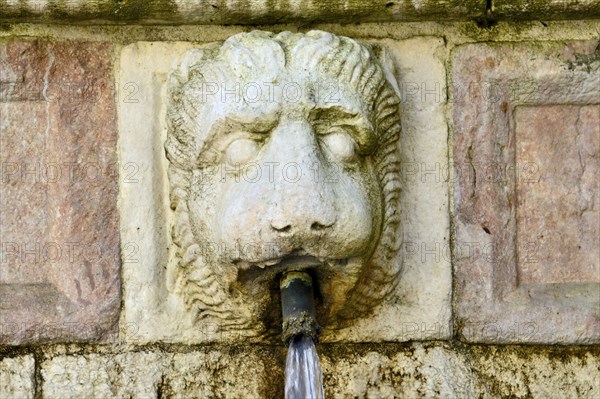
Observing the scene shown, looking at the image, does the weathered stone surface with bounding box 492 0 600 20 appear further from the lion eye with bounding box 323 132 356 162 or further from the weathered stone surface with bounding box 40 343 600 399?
the weathered stone surface with bounding box 40 343 600 399

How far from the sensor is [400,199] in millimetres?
2537

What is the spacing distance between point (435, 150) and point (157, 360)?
2.39 ft

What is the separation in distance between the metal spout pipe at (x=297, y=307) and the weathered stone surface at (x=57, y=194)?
38 centimetres

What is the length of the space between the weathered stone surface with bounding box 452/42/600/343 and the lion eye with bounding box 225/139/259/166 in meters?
0.47

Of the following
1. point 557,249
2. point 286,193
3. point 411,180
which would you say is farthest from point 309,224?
point 557,249

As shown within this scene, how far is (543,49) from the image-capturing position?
8.43ft

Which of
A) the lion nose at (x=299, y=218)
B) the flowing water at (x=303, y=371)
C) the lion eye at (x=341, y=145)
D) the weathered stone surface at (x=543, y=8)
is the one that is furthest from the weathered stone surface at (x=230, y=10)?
the flowing water at (x=303, y=371)

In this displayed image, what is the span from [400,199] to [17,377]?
872mm

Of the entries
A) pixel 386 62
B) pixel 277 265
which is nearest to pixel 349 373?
pixel 277 265

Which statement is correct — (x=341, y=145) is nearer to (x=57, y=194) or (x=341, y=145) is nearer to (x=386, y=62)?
(x=386, y=62)

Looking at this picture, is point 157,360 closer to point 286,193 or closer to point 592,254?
point 286,193

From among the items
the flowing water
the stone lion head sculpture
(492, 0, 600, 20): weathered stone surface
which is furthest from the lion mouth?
(492, 0, 600, 20): weathered stone surface

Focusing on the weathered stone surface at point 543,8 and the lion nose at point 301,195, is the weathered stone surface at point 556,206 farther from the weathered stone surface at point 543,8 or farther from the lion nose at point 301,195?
the lion nose at point 301,195

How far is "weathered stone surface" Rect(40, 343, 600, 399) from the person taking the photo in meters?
2.49
